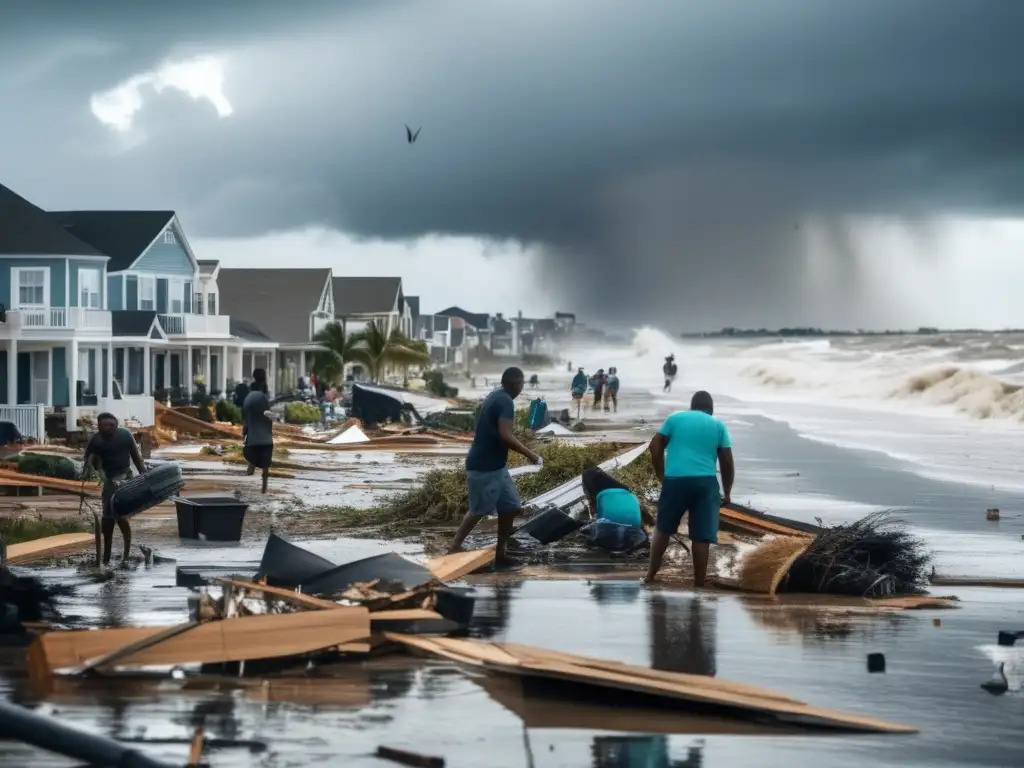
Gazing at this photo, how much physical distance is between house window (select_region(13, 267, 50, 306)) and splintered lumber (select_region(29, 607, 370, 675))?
37136mm

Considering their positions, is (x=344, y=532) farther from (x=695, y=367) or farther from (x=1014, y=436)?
(x=695, y=367)

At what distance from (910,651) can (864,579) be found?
273cm

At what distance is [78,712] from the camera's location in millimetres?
8078

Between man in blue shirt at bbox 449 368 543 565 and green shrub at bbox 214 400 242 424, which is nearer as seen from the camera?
man in blue shirt at bbox 449 368 543 565

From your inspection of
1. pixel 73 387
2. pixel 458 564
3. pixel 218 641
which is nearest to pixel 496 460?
pixel 458 564

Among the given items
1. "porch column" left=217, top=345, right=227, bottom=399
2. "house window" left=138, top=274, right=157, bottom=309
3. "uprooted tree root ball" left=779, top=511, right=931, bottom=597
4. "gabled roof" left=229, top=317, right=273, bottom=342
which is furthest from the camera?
"gabled roof" left=229, top=317, right=273, bottom=342

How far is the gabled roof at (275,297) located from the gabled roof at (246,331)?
99.0 inches

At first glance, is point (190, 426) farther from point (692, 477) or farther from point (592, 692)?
point (592, 692)

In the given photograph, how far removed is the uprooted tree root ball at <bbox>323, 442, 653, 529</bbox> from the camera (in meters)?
19.3

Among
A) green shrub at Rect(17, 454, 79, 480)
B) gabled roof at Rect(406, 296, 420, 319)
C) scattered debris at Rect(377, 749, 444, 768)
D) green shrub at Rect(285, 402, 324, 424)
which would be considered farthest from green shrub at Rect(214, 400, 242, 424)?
gabled roof at Rect(406, 296, 420, 319)

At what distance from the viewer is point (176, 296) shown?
184ft

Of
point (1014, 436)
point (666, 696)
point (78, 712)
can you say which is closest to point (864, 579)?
point (666, 696)

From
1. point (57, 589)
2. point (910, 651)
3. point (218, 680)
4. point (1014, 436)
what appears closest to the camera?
point (218, 680)

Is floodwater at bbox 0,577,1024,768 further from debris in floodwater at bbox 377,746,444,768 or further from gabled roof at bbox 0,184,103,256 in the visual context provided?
gabled roof at bbox 0,184,103,256
